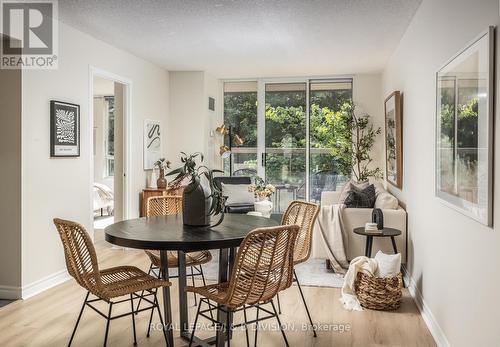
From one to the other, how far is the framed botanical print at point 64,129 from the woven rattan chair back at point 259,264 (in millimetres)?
2755

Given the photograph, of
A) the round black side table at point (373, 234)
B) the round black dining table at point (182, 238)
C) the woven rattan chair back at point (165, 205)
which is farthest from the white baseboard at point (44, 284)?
the round black side table at point (373, 234)

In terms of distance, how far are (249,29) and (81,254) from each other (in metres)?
3.02

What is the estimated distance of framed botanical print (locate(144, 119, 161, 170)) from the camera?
6398 mm

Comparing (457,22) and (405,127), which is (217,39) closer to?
(405,127)

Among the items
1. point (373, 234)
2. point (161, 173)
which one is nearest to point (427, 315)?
point (373, 234)

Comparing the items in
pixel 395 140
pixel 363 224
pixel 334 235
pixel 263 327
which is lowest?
pixel 263 327

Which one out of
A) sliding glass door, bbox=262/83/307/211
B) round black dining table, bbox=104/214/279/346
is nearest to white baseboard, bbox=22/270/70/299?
round black dining table, bbox=104/214/279/346

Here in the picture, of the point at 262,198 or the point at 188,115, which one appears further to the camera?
the point at 188,115

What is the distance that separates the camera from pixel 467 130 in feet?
7.75

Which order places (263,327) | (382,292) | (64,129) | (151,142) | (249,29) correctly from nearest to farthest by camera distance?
(263,327) → (382,292) → (64,129) → (249,29) → (151,142)

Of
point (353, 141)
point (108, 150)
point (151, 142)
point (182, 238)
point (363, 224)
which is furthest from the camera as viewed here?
point (108, 150)

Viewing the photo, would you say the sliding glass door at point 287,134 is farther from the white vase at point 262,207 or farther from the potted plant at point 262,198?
the white vase at point 262,207

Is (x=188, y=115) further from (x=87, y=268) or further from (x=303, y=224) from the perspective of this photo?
(x=87, y=268)

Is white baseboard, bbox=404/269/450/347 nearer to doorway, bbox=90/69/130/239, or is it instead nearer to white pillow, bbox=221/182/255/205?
white pillow, bbox=221/182/255/205
